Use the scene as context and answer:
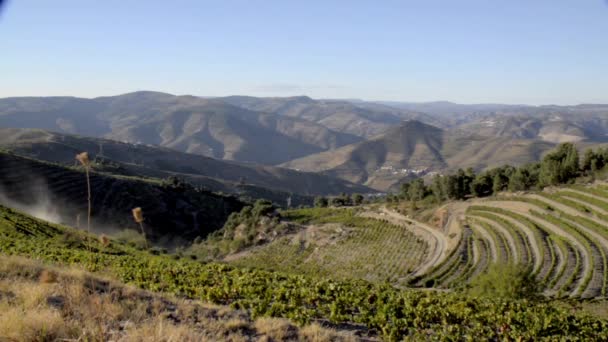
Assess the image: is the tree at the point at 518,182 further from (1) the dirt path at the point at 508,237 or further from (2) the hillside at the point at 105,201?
(2) the hillside at the point at 105,201

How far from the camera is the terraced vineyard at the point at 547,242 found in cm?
3697

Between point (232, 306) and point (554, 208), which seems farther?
point (554, 208)

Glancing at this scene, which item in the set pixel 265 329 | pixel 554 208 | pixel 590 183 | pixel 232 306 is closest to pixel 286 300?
pixel 232 306

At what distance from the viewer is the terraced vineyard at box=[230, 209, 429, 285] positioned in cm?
5425

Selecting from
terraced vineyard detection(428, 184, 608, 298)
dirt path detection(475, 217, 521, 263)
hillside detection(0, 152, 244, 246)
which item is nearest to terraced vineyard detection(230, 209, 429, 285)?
terraced vineyard detection(428, 184, 608, 298)

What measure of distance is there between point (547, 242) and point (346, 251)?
28710 millimetres

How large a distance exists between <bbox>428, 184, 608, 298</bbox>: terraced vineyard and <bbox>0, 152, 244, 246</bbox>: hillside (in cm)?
7130

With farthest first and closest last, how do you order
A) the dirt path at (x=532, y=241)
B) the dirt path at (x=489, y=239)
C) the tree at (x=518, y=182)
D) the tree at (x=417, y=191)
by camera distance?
the tree at (x=417, y=191) → the tree at (x=518, y=182) → the dirt path at (x=489, y=239) → the dirt path at (x=532, y=241)

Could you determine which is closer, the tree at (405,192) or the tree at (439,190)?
the tree at (439,190)

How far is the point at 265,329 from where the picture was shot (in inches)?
393

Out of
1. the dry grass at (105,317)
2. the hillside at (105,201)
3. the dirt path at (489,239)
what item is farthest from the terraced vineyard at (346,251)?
the hillside at (105,201)

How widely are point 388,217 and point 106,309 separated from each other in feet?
247

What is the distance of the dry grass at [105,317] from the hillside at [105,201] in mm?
84886

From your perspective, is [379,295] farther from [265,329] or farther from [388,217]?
[388,217]
